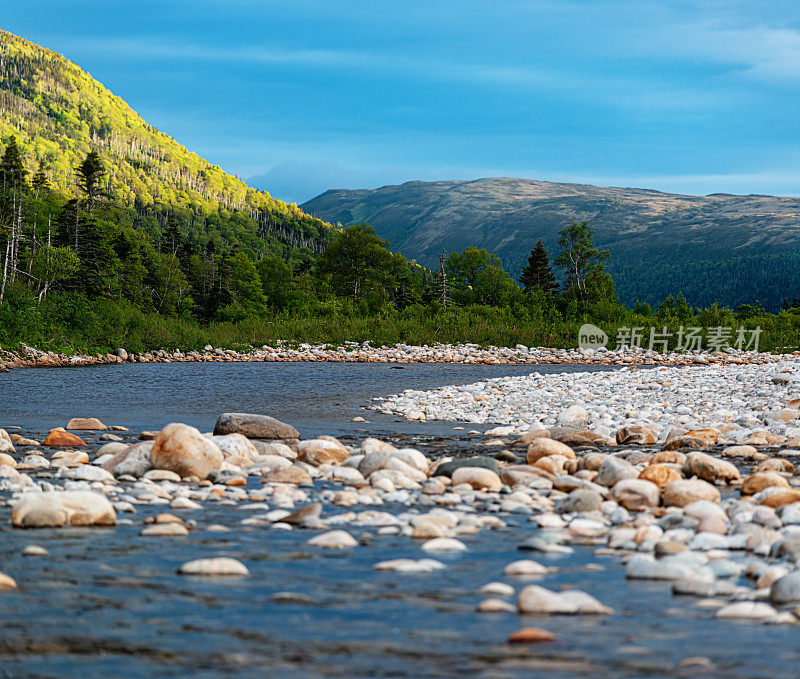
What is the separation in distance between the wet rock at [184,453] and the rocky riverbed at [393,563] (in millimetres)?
20

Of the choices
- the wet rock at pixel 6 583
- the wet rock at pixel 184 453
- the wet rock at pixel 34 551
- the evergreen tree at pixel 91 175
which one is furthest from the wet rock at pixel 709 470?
the evergreen tree at pixel 91 175

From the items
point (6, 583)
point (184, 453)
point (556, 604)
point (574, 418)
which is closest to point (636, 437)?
point (574, 418)

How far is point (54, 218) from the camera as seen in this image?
69.7 m

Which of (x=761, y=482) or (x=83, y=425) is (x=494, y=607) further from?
(x=83, y=425)

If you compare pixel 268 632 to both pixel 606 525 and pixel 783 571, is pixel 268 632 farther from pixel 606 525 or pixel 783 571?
pixel 606 525

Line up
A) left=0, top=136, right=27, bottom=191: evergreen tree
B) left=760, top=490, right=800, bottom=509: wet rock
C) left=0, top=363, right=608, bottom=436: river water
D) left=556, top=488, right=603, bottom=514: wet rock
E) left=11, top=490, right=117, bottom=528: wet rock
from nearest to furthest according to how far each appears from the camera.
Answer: left=11, top=490, right=117, bottom=528: wet rock, left=760, top=490, right=800, bottom=509: wet rock, left=556, top=488, right=603, bottom=514: wet rock, left=0, top=363, right=608, bottom=436: river water, left=0, top=136, right=27, bottom=191: evergreen tree

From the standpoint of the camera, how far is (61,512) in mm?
5598

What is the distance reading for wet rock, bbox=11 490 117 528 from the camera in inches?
217

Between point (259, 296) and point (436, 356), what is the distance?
37527 millimetres

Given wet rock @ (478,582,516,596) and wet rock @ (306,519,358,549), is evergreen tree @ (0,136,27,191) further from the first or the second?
wet rock @ (478,582,516,596)

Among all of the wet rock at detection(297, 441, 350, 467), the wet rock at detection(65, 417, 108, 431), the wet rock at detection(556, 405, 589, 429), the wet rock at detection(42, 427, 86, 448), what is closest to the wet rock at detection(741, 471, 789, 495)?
the wet rock at detection(297, 441, 350, 467)

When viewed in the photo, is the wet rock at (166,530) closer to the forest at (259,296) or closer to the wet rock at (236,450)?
the wet rock at (236,450)

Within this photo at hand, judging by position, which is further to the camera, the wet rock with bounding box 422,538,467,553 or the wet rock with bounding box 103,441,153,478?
the wet rock with bounding box 103,441,153,478

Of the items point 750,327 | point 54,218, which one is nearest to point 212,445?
point 750,327
